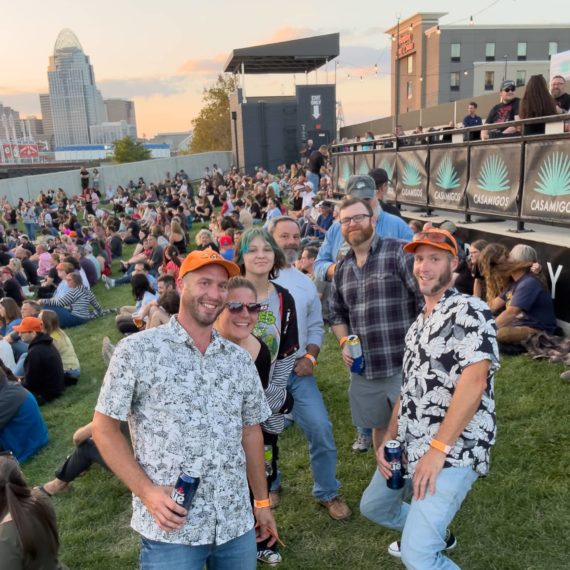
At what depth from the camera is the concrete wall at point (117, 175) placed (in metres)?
36.5

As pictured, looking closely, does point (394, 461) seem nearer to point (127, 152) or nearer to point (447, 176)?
point (447, 176)

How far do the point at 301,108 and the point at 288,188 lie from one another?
45.9 feet

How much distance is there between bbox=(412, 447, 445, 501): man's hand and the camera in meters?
2.59

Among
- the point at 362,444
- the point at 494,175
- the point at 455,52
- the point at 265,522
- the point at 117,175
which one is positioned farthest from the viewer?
the point at 455,52

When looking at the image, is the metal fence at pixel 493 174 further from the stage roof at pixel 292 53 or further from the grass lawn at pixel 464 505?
the stage roof at pixel 292 53

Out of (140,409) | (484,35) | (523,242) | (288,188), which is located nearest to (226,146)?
(484,35)

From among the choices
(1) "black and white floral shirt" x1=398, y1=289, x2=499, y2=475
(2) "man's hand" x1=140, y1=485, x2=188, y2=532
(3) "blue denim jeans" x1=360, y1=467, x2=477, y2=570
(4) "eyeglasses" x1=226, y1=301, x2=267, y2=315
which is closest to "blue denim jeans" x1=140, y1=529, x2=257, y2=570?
(2) "man's hand" x1=140, y1=485, x2=188, y2=532

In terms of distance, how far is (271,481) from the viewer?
418 cm

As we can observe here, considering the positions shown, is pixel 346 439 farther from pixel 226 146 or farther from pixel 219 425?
pixel 226 146

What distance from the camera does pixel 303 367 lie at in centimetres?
385

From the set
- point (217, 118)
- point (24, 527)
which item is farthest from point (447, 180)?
point (217, 118)

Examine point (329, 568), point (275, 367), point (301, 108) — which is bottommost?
point (329, 568)

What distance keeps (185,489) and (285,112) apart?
39.6m

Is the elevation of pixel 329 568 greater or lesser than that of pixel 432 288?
lesser
